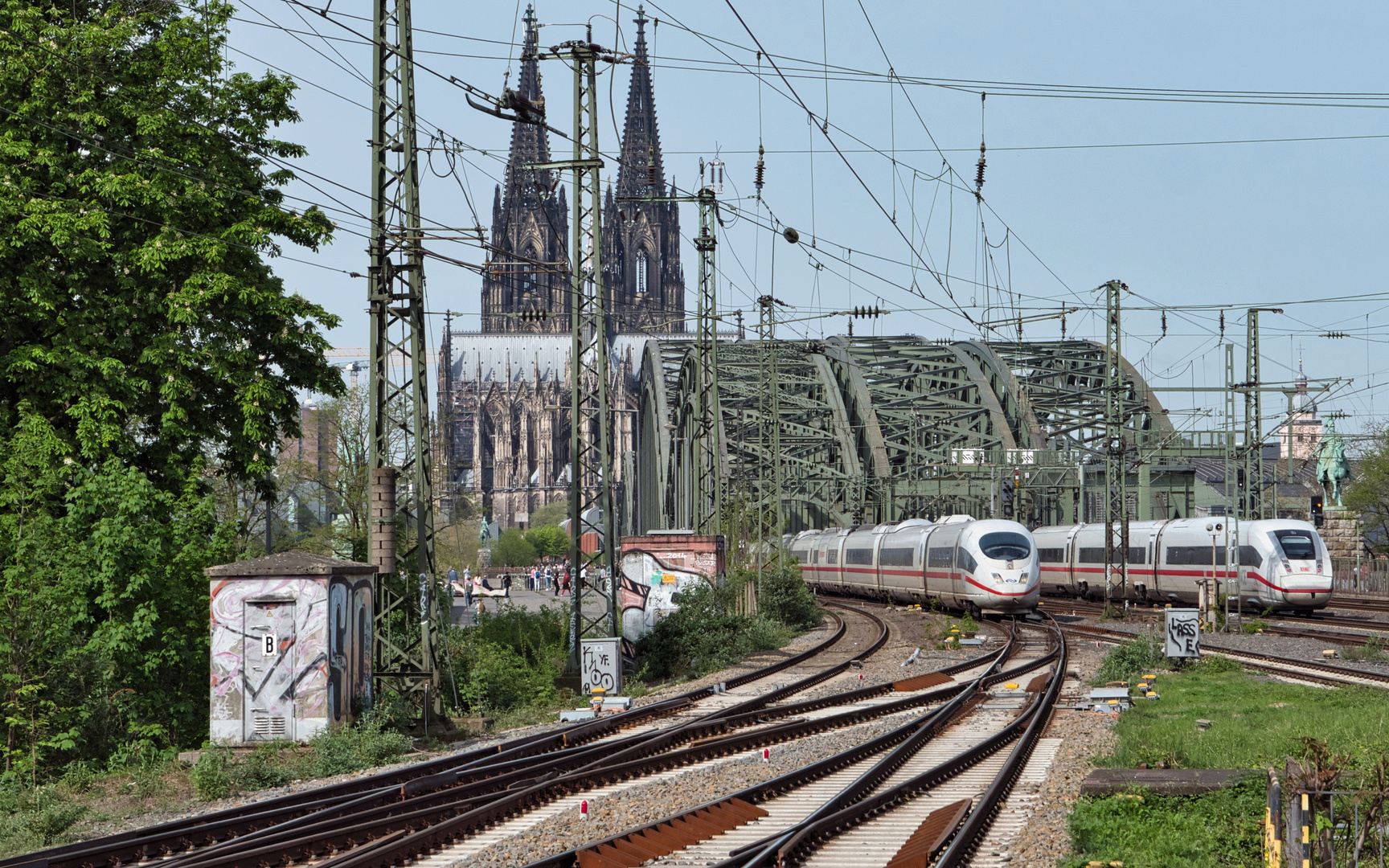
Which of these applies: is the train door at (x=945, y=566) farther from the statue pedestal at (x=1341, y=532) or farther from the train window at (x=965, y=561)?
the statue pedestal at (x=1341, y=532)

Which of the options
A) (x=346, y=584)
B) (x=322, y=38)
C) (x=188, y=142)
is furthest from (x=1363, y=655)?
(x=188, y=142)

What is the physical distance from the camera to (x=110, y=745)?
1652cm

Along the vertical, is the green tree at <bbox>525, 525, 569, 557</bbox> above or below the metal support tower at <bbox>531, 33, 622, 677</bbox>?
below

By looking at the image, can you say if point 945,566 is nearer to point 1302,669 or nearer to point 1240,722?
point 1302,669

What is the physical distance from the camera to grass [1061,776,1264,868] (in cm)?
907

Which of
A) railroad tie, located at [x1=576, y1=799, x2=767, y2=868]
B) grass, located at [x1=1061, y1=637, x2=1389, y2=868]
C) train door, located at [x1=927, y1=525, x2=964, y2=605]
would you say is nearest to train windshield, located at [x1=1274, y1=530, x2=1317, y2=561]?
train door, located at [x1=927, y1=525, x2=964, y2=605]

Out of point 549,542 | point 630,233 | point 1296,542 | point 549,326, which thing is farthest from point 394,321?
point 549,326

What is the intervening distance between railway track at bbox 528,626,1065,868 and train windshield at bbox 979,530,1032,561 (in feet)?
66.0

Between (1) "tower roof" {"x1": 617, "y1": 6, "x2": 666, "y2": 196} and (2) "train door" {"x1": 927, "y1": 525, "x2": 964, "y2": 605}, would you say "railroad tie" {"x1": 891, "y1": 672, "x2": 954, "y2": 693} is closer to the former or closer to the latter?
(2) "train door" {"x1": 927, "y1": 525, "x2": 964, "y2": 605}

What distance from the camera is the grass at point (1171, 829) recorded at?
9.07 meters

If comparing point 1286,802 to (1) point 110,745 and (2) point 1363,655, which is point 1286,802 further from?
(2) point 1363,655

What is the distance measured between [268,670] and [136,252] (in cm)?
801

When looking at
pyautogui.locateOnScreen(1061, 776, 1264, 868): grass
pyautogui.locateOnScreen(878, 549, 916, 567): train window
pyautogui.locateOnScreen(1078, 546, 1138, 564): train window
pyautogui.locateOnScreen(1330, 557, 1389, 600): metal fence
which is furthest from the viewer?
pyautogui.locateOnScreen(1330, 557, 1389, 600): metal fence

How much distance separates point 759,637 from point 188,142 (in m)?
15.3
